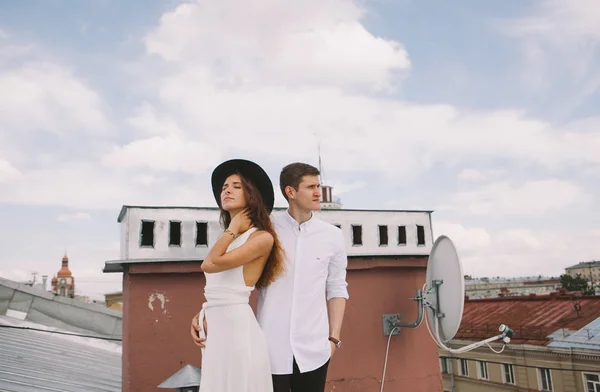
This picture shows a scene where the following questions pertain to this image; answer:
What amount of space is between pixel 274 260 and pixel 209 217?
59.8 inches

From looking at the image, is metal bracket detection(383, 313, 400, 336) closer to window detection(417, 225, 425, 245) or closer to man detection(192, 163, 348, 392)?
window detection(417, 225, 425, 245)

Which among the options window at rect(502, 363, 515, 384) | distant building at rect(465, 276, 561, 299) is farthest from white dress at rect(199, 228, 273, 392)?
distant building at rect(465, 276, 561, 299)

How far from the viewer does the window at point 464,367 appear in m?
22.2

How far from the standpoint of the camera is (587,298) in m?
19.6

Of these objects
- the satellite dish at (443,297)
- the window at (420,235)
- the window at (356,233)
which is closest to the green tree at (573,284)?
the window at (420,235)

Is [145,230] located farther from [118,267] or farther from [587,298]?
[587,298]

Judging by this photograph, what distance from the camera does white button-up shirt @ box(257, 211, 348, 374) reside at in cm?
200

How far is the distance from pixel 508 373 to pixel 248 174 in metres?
21.0

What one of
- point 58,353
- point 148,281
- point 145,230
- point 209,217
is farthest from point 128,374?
point 58,353

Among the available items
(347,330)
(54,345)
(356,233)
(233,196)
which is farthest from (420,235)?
(54,345)

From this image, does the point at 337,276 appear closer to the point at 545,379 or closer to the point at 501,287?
the point at 545,379

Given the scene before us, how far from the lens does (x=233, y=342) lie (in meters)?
1.90

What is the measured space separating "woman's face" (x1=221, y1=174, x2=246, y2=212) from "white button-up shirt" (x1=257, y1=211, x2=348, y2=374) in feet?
0.74

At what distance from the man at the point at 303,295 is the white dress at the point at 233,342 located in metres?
0.09
